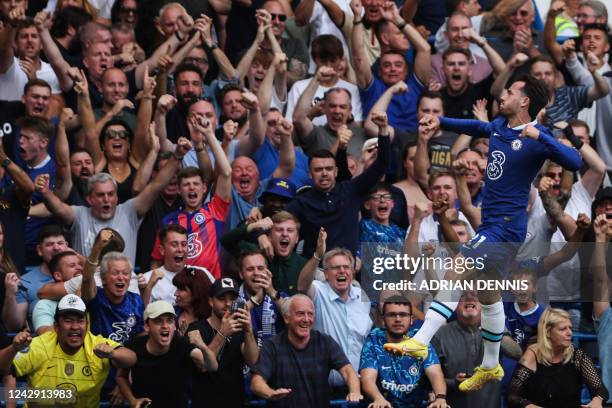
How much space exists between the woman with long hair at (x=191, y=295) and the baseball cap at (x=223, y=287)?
273 millimetres

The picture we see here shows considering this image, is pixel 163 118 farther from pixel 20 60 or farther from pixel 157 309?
pixel 157 309

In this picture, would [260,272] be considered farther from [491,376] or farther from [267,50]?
[267,50]

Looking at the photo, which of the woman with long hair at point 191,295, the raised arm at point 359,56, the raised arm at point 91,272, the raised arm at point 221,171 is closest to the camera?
the raised arm at point 91,272

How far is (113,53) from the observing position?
18.2 m

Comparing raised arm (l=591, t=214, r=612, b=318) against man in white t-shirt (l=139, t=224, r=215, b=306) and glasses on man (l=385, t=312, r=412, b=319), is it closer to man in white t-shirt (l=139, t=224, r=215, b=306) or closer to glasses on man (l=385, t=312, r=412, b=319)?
glasses on man (l=385, t=312, r=412, b=319)

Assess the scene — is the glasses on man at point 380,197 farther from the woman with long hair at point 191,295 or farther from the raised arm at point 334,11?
the raised arm at point 334,11

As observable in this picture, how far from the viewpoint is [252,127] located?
54.4 ft

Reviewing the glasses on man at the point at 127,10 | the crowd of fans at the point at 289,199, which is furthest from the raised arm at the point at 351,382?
the glasses on man at the point at 127,10

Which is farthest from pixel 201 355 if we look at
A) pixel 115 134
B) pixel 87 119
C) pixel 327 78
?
pixel 327 78

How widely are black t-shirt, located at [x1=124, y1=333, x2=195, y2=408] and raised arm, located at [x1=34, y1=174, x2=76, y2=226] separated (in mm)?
2002

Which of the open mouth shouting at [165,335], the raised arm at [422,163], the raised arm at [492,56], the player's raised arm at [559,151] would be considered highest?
the raised arm at [492,56]

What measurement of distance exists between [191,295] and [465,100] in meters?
4.68

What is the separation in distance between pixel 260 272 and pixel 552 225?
3339 mm

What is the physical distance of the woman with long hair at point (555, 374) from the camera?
14.9 m
